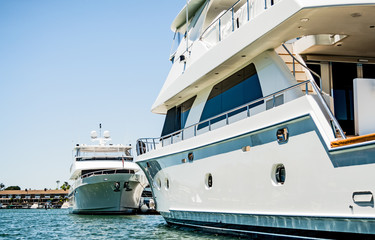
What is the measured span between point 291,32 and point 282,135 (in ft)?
6.52

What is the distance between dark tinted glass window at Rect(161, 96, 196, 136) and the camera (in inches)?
614

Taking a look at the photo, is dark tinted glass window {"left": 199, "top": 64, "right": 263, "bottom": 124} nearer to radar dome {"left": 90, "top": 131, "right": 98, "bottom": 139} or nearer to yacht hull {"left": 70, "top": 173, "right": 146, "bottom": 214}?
yacht hull {"left": 70, "top": 173, "right": 146, "bottom": 214}

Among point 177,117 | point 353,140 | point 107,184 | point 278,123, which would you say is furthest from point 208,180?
point 107,184

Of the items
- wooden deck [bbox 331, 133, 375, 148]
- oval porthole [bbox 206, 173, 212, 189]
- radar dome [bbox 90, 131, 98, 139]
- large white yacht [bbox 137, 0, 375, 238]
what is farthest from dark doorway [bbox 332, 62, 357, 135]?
radar dome [bbox 90, 131, 98, 139]

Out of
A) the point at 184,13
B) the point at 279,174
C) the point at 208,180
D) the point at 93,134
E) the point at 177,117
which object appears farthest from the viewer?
the point at 93,134

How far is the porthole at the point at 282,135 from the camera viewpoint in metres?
9.35

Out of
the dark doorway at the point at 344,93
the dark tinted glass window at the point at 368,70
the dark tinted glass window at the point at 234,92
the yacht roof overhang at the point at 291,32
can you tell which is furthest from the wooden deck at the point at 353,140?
the dark tinted glass window at the point at 368,70

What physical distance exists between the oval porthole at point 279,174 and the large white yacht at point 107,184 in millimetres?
20024

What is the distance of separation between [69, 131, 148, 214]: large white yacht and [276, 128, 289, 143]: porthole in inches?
796

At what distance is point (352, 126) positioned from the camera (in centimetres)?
1056

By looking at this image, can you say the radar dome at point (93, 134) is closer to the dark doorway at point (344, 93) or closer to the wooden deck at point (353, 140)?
the dark doorway at point (344, 93)

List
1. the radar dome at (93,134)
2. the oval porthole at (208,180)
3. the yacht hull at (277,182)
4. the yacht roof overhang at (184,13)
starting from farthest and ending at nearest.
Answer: the radar dome at (93,134), the yacht roof overhang at (184,13), the oval porthole at (208,180), the yacht hull at (277,182)

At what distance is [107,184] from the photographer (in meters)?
30.6

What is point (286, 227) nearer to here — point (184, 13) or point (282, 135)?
point (282, 135)
